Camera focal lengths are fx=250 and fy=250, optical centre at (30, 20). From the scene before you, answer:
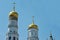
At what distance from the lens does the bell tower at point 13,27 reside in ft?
162

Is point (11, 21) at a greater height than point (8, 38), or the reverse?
point (11, 21)

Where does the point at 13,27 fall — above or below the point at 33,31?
below

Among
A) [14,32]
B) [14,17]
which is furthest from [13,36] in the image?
[14,17]

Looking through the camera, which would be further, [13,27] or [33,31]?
[33,31]

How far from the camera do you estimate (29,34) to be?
5450 cm

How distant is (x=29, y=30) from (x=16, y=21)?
A: 15.7ft

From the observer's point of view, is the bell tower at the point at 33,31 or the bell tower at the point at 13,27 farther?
the bell tower at the point at 33,31

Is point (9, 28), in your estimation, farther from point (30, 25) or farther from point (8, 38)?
point (30, 25)

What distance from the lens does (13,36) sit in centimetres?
4934

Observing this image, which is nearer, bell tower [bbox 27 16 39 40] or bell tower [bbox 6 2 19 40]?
bell tower [bbox 6 2 19 40]

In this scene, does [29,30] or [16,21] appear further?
[29,30]

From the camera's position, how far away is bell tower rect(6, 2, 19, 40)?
49.4 metres

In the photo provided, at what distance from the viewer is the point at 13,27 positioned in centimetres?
5031

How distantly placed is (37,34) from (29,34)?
1761 mm
